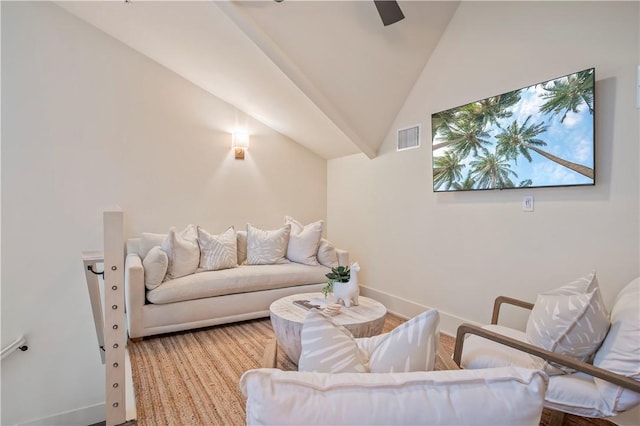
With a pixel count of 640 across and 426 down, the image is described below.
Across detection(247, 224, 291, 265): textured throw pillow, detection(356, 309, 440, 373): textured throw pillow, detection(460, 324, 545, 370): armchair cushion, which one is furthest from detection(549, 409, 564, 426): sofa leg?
detection(247, 224, 291, 265): textured throw pillow

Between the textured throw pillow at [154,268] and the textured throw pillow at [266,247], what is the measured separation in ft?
3.37

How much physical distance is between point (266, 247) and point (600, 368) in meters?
3.08

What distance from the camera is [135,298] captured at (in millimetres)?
2928

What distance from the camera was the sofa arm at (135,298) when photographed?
2912mm

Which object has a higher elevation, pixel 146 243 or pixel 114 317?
pixel 146 243

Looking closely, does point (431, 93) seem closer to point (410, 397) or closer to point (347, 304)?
point (347, 304)

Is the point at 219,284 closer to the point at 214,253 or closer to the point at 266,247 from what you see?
the point at 214,253

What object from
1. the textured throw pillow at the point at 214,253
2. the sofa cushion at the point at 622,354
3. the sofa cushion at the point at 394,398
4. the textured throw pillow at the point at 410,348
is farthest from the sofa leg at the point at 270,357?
the textured throw pillow at the point at 214,253

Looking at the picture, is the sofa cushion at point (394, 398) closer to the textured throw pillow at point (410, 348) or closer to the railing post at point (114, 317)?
the textured throw pillow at point (410, 348)

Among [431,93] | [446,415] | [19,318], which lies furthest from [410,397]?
[19,318]

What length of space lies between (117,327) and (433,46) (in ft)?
11.0

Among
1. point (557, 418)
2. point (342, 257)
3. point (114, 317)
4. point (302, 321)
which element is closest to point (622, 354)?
point (557, 418)

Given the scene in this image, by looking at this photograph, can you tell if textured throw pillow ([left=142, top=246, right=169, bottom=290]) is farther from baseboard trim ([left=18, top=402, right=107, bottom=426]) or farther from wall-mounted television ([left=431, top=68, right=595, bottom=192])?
wall-mounted television ([left=431, top=68, right=595, bottom=192])

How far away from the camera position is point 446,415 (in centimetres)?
68
